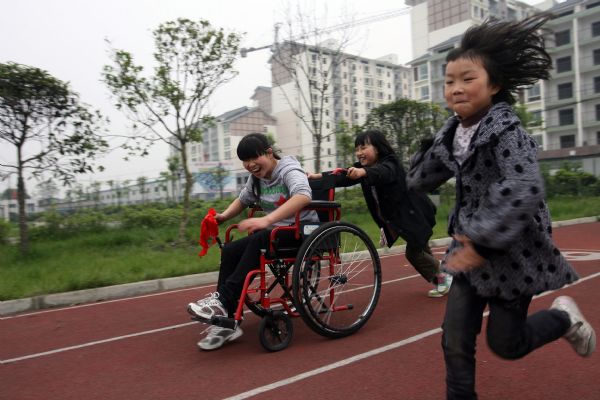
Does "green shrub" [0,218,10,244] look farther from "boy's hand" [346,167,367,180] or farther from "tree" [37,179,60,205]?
"boy's hand" [346,167,367,180]

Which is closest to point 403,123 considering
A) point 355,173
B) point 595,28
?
point 355,173

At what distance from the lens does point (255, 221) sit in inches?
123

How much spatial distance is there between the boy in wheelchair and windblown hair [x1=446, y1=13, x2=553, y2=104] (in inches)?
60.9

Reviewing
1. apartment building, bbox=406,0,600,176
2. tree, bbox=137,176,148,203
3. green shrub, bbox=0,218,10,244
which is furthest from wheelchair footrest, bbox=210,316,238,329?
apartment building, bbox=406,0,600,176

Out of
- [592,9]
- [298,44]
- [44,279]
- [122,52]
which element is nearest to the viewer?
[44,279]

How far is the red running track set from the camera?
9.09ft

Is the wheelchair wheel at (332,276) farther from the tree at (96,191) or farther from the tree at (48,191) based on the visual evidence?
the tree at (96,191)

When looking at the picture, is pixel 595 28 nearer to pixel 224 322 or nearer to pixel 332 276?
pixel 332 276

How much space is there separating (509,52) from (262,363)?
7.52 feet

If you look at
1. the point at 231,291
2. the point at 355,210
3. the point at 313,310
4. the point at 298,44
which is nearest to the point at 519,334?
the point at 313,310

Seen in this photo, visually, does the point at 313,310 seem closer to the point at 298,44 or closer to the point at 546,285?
the point at 546,285

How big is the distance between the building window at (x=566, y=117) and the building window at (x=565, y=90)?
1285 mm

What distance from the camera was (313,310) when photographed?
3473mm

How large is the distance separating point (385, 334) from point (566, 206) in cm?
1467
